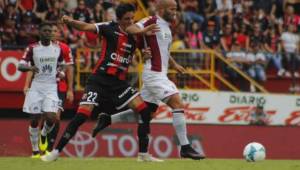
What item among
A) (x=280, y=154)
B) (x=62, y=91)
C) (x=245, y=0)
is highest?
(x=245, y=0)

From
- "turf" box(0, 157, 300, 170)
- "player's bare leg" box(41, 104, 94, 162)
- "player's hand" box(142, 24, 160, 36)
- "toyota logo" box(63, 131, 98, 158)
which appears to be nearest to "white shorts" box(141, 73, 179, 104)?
"player's hand" box(142, 24, 160, 36)

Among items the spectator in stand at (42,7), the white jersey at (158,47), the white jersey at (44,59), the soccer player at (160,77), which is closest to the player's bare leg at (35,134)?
the white jersey at (44,59)

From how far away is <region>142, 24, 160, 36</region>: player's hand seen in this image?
512 inches

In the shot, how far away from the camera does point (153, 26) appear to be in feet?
43.0

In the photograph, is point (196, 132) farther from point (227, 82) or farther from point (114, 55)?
point (114, 55)

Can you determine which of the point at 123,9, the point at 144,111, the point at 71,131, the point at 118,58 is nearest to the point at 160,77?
the point at 144,111

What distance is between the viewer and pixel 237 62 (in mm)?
23625

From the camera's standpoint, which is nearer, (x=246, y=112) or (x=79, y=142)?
(x=79, y=142)

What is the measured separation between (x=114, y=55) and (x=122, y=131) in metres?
7.78

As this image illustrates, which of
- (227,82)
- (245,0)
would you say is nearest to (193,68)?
(227,82)

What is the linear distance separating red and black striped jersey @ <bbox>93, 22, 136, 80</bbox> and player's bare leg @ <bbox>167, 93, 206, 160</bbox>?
3.47 ft

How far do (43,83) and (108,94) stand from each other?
3.23 meters

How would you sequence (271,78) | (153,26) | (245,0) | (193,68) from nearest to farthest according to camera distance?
1. (153,26)
2. (193,68)
3. (271,78)
4. (245,0)

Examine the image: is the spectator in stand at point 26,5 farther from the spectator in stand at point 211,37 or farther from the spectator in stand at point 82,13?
the spectator in stand at point 211,37
